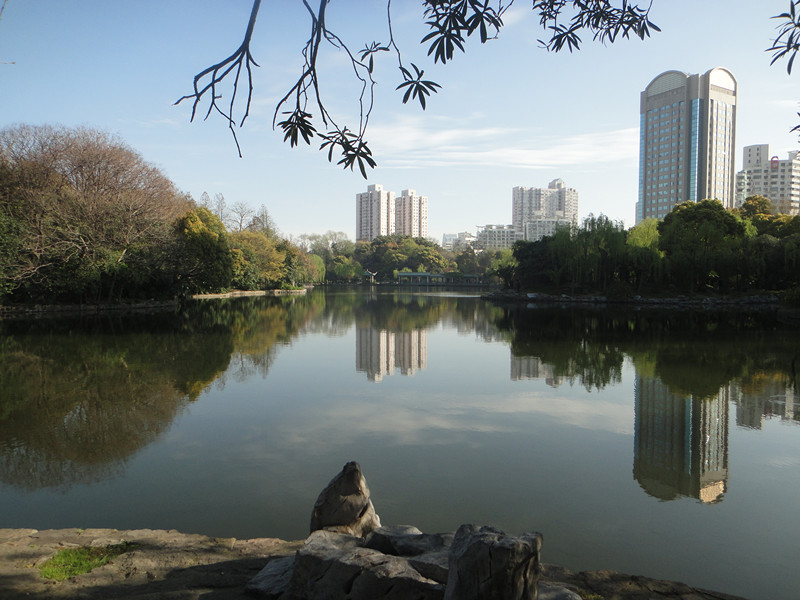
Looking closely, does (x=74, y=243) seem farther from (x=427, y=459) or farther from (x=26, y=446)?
(x=427, y=459)

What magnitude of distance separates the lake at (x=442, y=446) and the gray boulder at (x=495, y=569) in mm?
1508

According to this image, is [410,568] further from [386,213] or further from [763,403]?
[386,213]

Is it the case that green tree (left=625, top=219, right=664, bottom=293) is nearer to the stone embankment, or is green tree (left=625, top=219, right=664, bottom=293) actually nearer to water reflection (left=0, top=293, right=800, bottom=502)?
water reflection (left=0, top=293, right=800, bottom=502)

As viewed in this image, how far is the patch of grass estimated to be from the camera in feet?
9.64

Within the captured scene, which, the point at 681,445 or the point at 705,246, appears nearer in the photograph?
the point at 681,445

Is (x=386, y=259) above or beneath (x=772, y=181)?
beneath

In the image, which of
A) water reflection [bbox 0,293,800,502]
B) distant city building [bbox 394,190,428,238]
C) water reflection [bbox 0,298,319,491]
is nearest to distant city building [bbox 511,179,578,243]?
distant city building [bbox 394,190,428,238]

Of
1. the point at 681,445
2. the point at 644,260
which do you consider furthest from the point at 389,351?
the point at 644,260

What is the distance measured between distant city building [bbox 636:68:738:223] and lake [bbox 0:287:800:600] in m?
73.4

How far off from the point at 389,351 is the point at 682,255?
26.9 metres

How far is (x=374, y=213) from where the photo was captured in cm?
12469

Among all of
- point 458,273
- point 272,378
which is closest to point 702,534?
point 272,378

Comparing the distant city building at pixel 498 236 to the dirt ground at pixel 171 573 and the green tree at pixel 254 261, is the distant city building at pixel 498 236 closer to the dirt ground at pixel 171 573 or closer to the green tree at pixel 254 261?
the green tree at pixel 254 261

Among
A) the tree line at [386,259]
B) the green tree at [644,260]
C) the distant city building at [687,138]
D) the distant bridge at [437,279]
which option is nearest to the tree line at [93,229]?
the green tree at [644,260]
